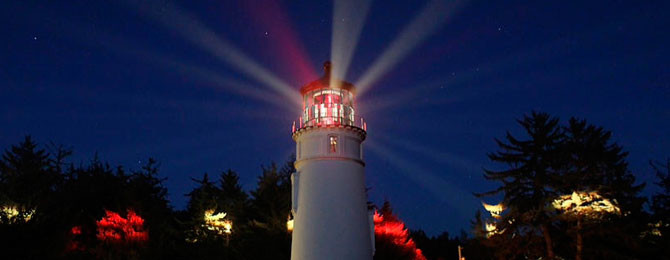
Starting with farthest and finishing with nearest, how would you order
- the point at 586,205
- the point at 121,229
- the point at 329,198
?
the point at 121,229
the point at 586,205
the point at 329,198

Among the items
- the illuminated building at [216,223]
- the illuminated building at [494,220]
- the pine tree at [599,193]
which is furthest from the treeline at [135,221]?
the pine tree at [599,193]

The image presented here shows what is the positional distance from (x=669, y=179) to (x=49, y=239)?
101ft

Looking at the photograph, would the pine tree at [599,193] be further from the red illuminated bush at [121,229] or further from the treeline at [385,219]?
the red illuminated bush at [121,229]

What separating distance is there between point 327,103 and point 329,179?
9.38ft

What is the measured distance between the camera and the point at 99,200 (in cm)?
3142

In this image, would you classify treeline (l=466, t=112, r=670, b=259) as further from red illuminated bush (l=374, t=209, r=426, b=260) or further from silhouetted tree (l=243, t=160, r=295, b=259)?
silhouetted tree (l=243, t=160, r=295, b=259)

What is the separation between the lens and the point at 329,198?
18453 millimetres

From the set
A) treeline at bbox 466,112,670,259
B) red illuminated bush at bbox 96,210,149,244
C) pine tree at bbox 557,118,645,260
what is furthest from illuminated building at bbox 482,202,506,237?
red illuminated bush at bbox 96,210,149,244

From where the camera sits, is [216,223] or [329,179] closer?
[329,179]

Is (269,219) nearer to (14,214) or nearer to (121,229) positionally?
(121,229)

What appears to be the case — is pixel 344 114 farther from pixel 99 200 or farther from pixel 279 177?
pixel 99 200

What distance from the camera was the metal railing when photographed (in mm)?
19031

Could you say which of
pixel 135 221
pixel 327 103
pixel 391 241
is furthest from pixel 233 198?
pixel 327 103

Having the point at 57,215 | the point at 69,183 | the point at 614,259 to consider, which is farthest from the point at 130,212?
the point at 614,259
